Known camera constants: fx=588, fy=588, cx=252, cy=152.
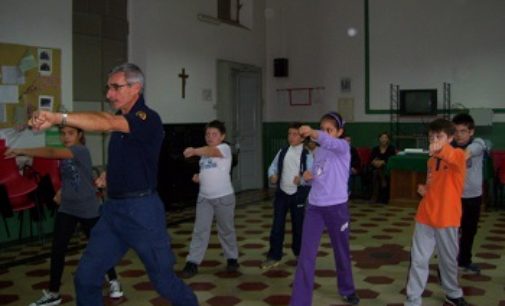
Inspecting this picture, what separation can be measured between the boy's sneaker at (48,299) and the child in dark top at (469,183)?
336 centimetres

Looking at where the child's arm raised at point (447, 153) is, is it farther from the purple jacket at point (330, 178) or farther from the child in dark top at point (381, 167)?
the child in dark top at point (381, 167)

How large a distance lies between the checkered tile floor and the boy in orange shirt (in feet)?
1.77

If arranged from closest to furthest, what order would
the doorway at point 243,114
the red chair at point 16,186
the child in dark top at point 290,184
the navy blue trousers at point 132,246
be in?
the navy blue trousers at point 132,246 → the child in dark top at point 290,184 → the red chair at point 16,186 → the doorway at point 243,114

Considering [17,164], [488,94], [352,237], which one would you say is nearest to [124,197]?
[17,164]

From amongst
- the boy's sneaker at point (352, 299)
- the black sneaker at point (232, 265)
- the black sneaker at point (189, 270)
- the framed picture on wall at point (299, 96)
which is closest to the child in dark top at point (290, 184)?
the black sneaker at point (232, 265)

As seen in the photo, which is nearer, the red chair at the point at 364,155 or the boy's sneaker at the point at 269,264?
the boy's sneaker at the point at 269,264

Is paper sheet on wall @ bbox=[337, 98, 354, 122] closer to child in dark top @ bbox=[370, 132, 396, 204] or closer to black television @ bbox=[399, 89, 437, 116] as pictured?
black television @ bbox=[399, 89, 437, 116]

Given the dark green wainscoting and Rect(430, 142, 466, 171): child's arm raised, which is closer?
Rect(430, 142, 466, 171): child's arm raised

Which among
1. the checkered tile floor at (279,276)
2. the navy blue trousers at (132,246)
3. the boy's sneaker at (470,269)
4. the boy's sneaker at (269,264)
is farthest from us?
the boy's sneaker at (269,264)

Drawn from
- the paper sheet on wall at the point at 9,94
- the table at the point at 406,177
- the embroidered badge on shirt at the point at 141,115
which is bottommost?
the table at the point at 406,177

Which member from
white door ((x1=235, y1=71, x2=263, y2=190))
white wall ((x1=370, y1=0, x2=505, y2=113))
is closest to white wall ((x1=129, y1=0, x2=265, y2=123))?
white door ((x1=235, y1=71, x2=263, y2=190))

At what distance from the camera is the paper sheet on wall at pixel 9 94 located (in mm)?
6617

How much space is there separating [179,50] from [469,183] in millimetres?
5926

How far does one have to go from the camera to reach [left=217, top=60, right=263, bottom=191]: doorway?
10.9 meters
